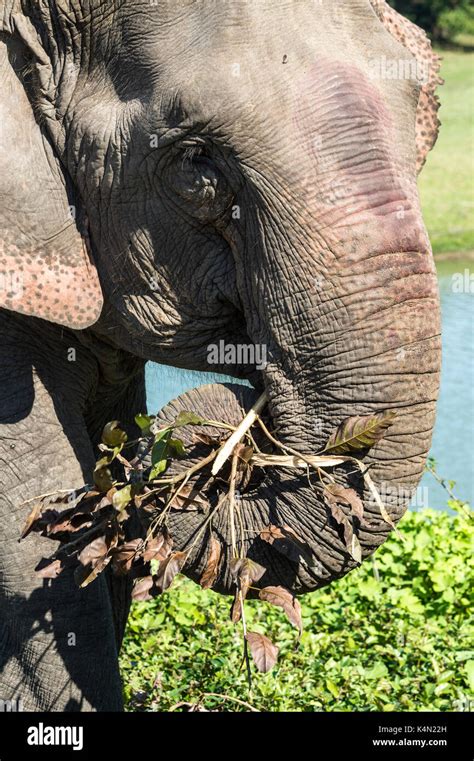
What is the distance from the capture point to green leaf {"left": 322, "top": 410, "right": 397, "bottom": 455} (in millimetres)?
2715

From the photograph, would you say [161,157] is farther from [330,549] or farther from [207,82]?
[330,549]

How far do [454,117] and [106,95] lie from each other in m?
15.5

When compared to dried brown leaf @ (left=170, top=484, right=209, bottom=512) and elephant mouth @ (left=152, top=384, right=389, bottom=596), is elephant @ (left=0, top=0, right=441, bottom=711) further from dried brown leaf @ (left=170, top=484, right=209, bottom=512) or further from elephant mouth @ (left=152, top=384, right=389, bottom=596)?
dried brown leaf @ (left=170, top=484, right=209, bottom=512)

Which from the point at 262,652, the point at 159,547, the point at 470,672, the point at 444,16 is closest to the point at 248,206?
the point at 159,547

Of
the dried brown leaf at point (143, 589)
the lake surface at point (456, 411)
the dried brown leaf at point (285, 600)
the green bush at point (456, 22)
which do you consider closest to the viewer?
the dried brown leaf at point (285, 600)

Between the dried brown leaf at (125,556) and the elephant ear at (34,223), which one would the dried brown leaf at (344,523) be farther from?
the elephant ear at (34,223)

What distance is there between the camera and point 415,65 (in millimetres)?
2986

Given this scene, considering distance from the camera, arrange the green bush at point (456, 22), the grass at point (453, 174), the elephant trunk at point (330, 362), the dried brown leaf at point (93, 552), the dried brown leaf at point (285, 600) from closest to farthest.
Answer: the elephant trunk at point (330, 362)
the dried brown leaf at point (285, 600)
the dried brown leaf at point (93, 552)
the grass at point (453, 174)
the green bush at point (456, 22)

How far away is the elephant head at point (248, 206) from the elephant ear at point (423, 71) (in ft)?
0.07

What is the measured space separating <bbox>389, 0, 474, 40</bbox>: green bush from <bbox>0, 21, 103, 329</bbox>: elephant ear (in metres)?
22.1

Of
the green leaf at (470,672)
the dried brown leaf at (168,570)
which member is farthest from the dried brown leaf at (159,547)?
the green leaf at (470,672)

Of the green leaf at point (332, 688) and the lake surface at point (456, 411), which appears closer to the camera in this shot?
the green leaf at point (332, 688)

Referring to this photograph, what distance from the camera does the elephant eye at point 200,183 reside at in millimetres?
2961
